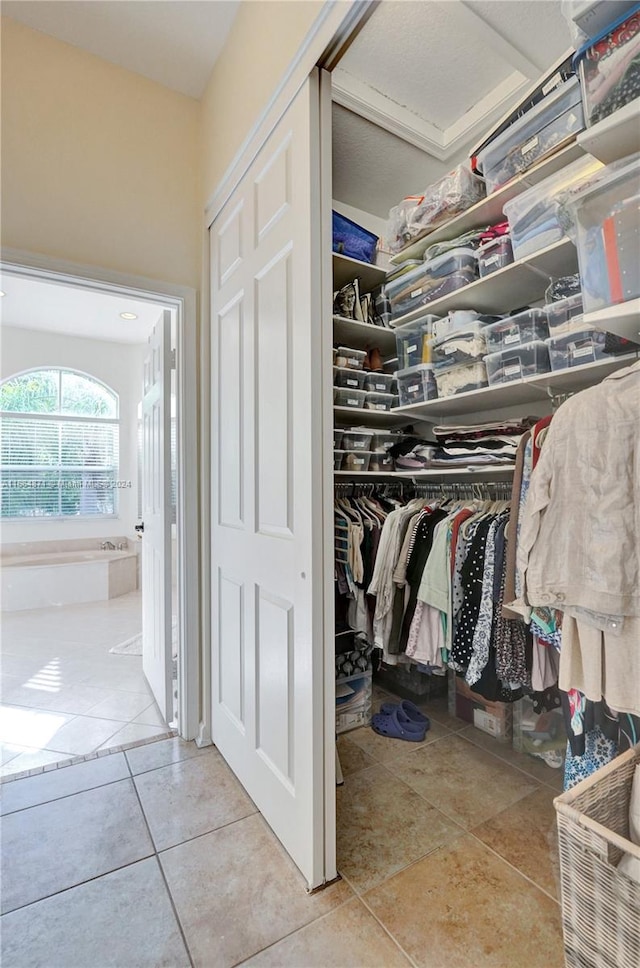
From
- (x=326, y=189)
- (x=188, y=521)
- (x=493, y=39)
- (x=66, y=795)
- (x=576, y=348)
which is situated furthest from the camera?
(x=188, y=521)

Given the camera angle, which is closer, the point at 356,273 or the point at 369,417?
the point at 356,273

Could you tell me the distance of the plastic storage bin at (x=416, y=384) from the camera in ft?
7.13

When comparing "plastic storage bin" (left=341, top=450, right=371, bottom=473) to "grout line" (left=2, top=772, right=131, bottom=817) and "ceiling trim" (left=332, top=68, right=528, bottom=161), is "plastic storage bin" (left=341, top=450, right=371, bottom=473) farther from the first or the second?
"grout line" (left=2, top=772, right=131, bottom=817)

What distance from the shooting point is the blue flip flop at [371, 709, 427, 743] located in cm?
221

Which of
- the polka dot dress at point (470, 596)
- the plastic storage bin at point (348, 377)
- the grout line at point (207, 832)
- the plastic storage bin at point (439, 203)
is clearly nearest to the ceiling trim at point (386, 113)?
the plastic storage bin at point (439, 203)

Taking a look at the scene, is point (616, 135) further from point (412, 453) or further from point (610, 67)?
point (412, 453)

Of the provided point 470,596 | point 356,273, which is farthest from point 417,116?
point 470,596

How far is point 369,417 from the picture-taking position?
2.53 meters

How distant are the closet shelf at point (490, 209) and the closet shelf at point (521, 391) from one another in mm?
641

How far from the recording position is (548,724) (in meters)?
1.99

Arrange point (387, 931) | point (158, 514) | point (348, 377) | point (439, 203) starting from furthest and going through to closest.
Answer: point (158, 514) < point (348, 377) < point (439, 203) < point (387, 931)

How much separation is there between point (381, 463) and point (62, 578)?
415cm

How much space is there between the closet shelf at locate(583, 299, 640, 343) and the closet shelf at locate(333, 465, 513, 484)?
718 mm

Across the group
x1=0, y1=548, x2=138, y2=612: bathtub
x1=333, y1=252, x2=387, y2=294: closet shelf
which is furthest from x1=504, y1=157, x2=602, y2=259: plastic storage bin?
x1=0, y1=548, x2=138, y2=612: bathtub
